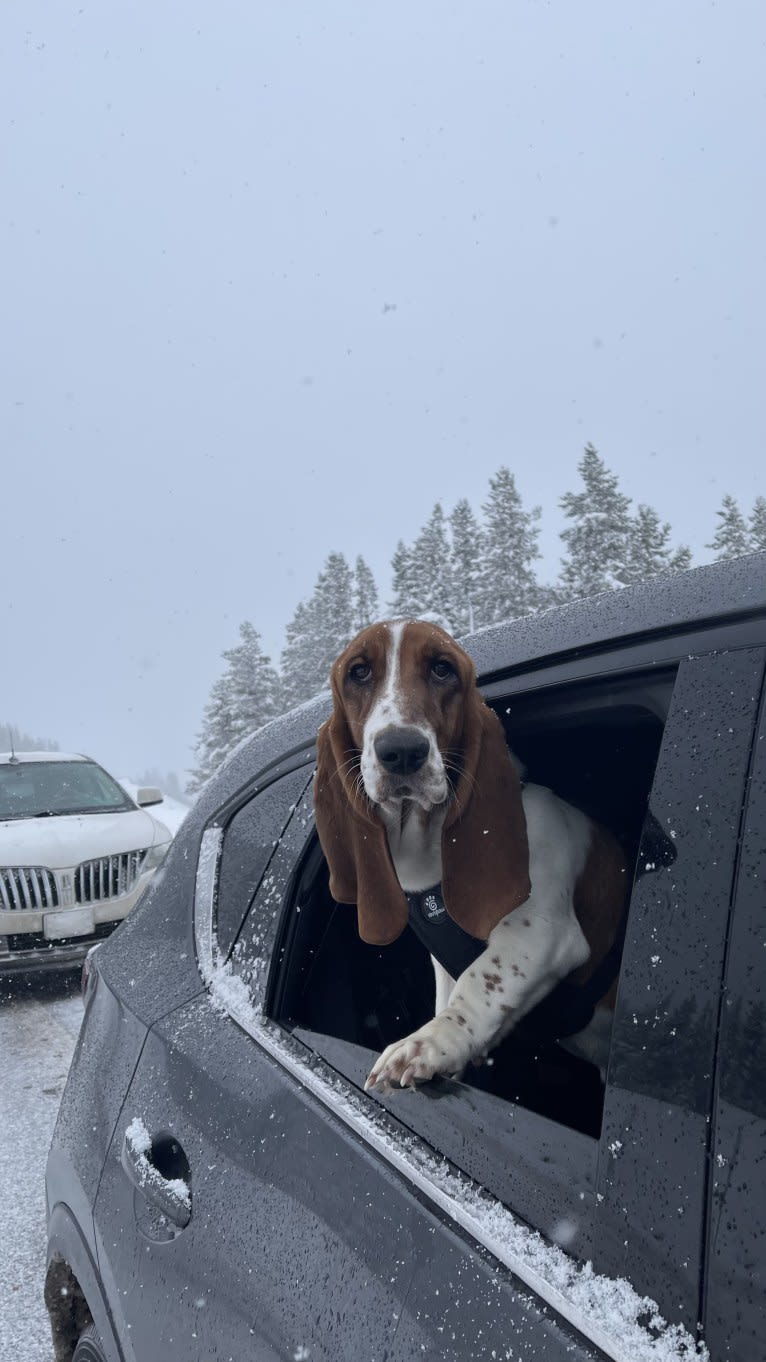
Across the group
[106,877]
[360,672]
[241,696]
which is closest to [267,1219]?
[360,672]

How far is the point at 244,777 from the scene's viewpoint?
94.0 inches

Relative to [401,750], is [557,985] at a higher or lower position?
lower

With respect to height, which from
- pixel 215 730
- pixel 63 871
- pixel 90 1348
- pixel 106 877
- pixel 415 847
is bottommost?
pixel 90 1348

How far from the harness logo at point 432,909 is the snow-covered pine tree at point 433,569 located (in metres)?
40.1

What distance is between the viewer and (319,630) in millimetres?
46500

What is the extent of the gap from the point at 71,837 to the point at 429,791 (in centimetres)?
611

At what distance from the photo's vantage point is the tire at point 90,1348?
1984mm

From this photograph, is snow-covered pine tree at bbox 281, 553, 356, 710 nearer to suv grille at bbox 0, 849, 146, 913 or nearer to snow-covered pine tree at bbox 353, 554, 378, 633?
snow-covered pine tree at bbox 353, 554, 378, 633

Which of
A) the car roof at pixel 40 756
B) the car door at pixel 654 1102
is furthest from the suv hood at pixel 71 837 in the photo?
the car door at pixel 654 1102

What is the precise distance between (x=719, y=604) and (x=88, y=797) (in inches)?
324

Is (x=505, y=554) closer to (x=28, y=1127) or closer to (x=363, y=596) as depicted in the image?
(x=363, y=596)

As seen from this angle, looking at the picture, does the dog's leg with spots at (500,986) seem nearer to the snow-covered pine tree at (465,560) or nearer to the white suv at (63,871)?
the white suv at (63,871)

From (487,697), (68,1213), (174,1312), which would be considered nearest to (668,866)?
(487,697)

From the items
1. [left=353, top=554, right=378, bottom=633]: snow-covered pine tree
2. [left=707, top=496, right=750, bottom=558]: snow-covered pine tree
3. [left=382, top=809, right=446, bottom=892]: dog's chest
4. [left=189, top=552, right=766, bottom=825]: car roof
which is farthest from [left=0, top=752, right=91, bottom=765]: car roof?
[left=353, top=554, right=378, bottom=633]: snow-covered pine tree
